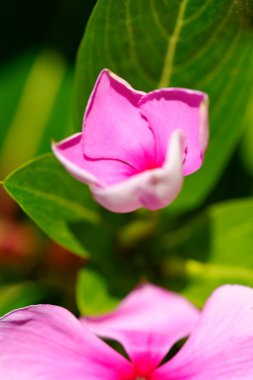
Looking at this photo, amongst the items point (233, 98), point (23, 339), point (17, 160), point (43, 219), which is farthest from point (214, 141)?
point (17, 160)

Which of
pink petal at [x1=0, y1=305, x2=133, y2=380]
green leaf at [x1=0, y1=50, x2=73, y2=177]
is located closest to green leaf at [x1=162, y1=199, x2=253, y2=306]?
pink petal at [x1=0, y1=305, x2=133, y2=380]

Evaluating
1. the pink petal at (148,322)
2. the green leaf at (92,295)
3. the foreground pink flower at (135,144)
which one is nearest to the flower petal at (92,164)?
the foreground pink flower at (135,144)

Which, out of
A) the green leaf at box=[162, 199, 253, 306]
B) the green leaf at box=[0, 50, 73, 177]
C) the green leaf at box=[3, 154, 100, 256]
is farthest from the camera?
the green leaf at box=[0, 50, 73, 177]

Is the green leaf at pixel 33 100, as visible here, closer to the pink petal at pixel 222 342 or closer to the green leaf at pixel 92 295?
the green leaf at pixel 92 295

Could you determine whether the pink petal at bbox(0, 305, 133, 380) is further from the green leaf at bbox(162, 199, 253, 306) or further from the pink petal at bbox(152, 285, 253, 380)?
the green leaf at bbox(162, 199, 253, 306)

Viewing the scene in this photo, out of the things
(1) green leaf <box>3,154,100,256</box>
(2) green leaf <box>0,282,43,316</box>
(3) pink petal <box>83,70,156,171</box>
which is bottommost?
(2) green leaf <box>0,282,43,316</box>

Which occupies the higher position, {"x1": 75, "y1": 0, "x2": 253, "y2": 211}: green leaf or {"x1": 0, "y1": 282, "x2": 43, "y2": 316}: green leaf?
{"x1": 75, "y1": 0, "x2": 253, "y2": 211}: green leaf

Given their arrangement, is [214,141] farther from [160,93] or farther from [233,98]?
[160,93]
